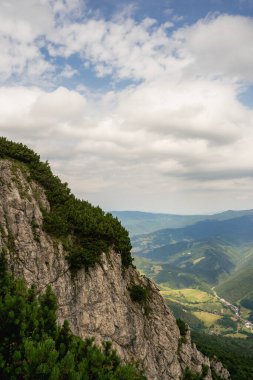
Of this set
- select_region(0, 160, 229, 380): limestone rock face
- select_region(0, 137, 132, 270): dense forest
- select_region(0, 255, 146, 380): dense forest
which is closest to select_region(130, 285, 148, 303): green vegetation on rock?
select_region(0, 160, 229, 380): limestone rock face

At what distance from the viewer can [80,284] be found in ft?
141

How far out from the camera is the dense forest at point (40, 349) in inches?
682

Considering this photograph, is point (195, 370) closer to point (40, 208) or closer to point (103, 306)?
point (103, 306)

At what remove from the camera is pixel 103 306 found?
4428 cm

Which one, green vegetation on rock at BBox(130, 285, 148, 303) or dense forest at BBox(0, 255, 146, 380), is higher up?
dense forest at BBox(0, 255, 146, 380)

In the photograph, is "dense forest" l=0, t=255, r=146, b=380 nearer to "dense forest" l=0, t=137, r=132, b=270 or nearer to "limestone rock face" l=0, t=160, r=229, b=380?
"limestone rock face" l=0, t=160, r=229, b=380

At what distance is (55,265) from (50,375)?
1003 inches

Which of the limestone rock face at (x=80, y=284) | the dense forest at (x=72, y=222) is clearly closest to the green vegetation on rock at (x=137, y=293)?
the limestone rock face at (x=80, y=284)

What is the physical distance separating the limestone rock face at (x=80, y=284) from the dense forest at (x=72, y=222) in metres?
1.31

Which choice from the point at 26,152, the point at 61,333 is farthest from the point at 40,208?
the point at 61,333

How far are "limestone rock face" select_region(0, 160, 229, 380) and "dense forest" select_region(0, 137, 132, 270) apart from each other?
1307 mm

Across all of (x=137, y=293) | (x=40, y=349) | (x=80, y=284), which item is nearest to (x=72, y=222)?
(x=80, y=284)

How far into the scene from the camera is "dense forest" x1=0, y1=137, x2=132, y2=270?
4438cm

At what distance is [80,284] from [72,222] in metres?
9.26
